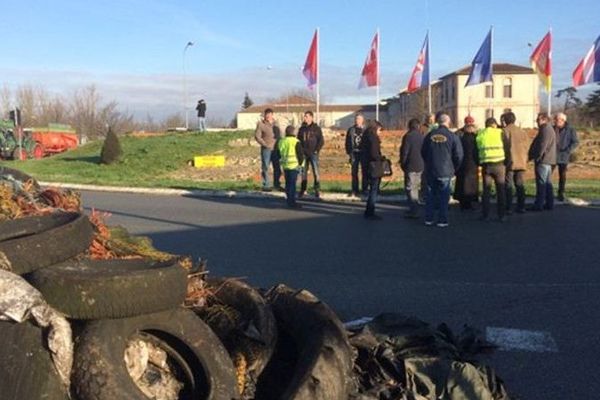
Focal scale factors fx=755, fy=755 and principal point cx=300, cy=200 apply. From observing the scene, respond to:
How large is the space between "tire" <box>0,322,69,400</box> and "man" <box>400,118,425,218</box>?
1080cm

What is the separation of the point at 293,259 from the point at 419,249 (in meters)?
1.97

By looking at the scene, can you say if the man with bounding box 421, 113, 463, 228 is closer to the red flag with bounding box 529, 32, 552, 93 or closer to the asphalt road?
the asphalt road

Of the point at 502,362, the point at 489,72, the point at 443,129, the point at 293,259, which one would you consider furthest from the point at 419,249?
the point at 489,72

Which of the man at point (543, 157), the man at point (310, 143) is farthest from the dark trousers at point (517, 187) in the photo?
the man at point (310, 143)

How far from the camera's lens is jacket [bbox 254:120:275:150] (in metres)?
19.2

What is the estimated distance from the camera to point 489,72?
29.4 m

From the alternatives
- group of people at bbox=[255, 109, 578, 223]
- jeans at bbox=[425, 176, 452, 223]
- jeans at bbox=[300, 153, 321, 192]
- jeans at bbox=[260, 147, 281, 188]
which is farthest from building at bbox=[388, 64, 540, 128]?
jeans at bbox=[425, 176, 452, 223]

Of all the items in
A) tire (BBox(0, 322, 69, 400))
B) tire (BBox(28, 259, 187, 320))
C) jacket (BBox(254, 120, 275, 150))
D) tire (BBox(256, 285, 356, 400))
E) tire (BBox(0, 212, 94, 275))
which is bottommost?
tire (BBox(256, 285, 356, 400))

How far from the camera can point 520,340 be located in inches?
241

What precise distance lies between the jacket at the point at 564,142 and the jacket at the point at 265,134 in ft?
23.2

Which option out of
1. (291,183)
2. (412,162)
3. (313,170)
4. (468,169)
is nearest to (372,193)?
(412,162)

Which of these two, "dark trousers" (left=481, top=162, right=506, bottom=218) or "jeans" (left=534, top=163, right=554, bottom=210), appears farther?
"jeans" (left=534, top=163, right=554, bottom=210)

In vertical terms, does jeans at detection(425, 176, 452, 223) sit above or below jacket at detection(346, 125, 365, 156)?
below

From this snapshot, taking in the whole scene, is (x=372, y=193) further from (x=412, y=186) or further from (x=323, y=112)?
(x=323, y=112)
